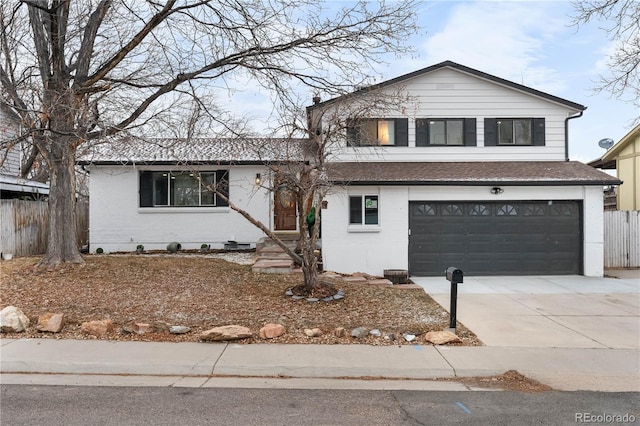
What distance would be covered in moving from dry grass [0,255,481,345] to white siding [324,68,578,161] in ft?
18.9

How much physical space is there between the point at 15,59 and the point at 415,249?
14.7 m

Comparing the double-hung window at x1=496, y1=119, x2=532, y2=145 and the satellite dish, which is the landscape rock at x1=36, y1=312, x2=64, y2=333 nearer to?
the double-hung window at x1=496, y1=119, x2=532, y2=145

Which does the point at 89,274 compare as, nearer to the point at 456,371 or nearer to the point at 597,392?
the point at 456,371

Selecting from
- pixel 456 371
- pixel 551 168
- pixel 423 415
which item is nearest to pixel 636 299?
pixel 551 168

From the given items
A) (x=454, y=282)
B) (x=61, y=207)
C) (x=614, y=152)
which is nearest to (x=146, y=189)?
(x=61, y=207)

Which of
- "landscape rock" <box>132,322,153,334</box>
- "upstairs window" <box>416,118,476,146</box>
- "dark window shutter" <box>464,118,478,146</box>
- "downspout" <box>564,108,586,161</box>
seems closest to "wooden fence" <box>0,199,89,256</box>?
"landscape rock" <box>132,322,153,334</box>

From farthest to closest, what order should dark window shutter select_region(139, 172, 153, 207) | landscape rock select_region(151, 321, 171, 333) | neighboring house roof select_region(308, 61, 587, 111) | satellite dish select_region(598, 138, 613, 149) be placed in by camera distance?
satellite dish select_region(598, 138, 613, 149)
dark window shutter select_region(139, 172, 153, 207)
neighboring house roof select_region(308, 61, 587, 111)
landscape rock select_region(151, 321, 171, 333)

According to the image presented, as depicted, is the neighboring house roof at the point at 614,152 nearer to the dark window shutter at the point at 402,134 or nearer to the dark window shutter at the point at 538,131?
the dark window shutter at the point at 538,131

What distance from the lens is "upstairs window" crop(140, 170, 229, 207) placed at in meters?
15.2

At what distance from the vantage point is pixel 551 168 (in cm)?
1305

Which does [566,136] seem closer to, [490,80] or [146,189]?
[490,80]

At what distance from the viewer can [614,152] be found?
69.9 ft

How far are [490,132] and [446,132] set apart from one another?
1485mm

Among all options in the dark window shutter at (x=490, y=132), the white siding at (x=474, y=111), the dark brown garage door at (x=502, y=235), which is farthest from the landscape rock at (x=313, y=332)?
the dark window shutter at (x=490, y=132)
